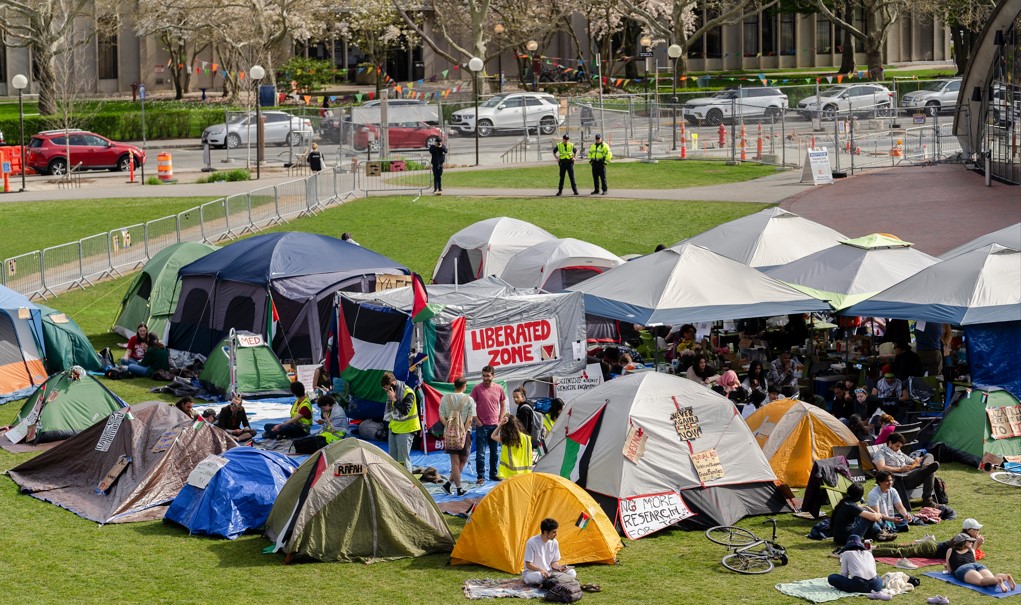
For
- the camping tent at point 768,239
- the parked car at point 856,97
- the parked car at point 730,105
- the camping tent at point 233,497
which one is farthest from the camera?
the parked car at point 856,97

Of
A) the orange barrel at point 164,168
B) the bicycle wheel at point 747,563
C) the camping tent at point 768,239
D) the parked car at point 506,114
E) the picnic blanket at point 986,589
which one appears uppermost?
the parked car at point 506,114

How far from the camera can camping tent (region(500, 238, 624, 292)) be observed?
23.6 meters

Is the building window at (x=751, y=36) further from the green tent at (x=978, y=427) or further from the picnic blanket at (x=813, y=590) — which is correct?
the picnic blanket at (x=813, y=590)

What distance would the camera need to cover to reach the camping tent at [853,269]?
65.3 feet

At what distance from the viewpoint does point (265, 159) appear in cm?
4556

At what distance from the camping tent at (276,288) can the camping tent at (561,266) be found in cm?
294

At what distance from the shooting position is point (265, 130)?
46.5 meters

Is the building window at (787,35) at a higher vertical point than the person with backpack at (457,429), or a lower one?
higher

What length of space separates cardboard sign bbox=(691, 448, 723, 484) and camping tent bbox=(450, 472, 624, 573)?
5.54ft

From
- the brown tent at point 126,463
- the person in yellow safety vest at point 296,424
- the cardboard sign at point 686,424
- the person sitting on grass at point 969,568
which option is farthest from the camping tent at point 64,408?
the person sitting on grass at point 969,568

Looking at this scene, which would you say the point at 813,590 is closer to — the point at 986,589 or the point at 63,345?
the point at 986,589

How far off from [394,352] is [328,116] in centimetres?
2836

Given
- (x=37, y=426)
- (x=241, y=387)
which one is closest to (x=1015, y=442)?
(x=241, y=387)

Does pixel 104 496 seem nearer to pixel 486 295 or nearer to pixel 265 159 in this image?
pixel 486 295
